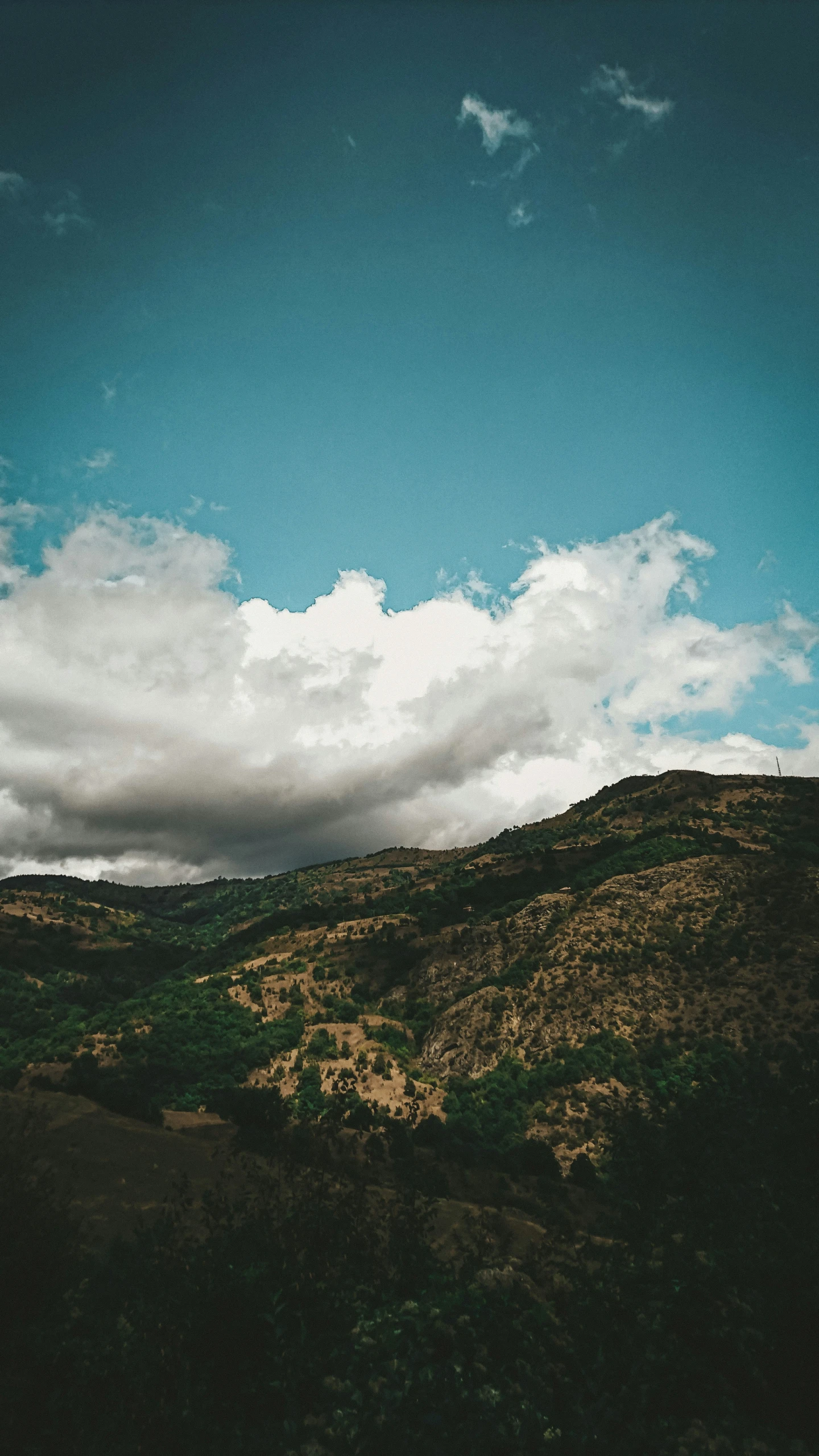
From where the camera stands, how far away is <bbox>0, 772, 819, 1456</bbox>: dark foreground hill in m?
7.50

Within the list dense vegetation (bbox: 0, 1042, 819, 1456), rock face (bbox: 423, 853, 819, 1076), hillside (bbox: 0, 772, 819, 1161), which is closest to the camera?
dense vegetation (bbox: 0, 1042, 819, 1456)

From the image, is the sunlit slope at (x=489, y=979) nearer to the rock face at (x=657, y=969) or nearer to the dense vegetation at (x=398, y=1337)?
the rock face at (x=657, y=969)

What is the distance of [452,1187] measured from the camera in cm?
2325

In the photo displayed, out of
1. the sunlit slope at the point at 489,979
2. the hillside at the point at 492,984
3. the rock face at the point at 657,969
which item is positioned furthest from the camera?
the sunlit slope at the point at 489,979

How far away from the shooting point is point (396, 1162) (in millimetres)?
23984

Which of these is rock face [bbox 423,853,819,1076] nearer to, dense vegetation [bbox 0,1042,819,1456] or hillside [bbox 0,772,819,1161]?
hillside [bbox 0,772,819,1161]

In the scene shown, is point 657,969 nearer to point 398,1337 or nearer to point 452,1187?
point 452,1187

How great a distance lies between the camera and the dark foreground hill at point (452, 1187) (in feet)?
24.6

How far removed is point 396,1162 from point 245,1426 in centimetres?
1833

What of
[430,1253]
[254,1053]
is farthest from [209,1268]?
[254,1053]

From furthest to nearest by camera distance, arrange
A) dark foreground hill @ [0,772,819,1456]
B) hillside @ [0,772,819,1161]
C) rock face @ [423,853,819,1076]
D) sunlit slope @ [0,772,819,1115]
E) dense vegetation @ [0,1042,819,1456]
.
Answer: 1. sunlit slope @ [0,772,819,1115]
2. rock face @ [423,853,819,1076]
3. hillside @ [0,772,819,1161]
4. dark foreground hill @ [0,772,819,1456]
5. dense vegetation @ [0,1042,819,1456]

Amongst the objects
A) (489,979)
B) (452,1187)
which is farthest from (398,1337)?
(489,979)

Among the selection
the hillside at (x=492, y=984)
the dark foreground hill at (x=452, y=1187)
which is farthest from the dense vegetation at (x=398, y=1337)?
the hillside at (x=492, y=984)

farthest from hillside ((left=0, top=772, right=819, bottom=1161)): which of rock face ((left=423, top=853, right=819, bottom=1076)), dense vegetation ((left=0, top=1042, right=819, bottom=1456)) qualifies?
dense vegetation ((left=0, top=1042, right=819, bottom=1456))
